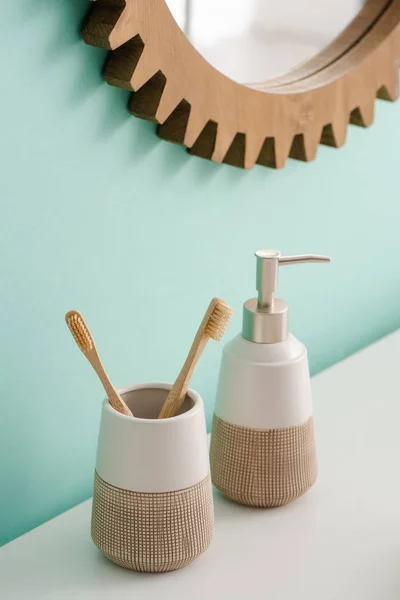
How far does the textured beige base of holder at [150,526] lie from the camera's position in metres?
0.55

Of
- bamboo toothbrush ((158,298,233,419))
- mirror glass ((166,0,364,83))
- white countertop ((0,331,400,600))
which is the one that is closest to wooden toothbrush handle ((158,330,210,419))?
bamboo toothbrush ((158,298,233,419))

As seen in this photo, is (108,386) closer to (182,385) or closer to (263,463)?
(182,385)

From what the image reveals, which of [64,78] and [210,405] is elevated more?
[64,78]

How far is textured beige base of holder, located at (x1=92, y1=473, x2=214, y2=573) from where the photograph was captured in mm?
549

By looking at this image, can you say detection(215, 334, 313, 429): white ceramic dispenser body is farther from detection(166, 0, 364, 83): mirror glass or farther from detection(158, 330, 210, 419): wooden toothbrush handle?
detection(166, 0, 364, 83): mirror glass

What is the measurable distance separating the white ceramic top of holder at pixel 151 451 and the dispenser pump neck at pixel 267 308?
0.10 meters

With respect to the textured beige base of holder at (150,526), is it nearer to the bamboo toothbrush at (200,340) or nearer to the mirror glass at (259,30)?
the bamboo toothbrush at (200,340)

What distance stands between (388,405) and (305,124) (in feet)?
0.96

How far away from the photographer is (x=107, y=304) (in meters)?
0.68

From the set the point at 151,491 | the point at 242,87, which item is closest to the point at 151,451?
the point at 151,491

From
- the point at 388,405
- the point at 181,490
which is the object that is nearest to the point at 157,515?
the point at 181,490

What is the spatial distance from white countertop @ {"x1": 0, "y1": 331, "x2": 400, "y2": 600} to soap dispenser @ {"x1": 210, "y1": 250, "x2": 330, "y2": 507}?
0.10 feet

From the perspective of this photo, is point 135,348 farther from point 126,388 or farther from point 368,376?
point 368,376

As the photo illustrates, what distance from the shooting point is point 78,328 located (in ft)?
1.79
